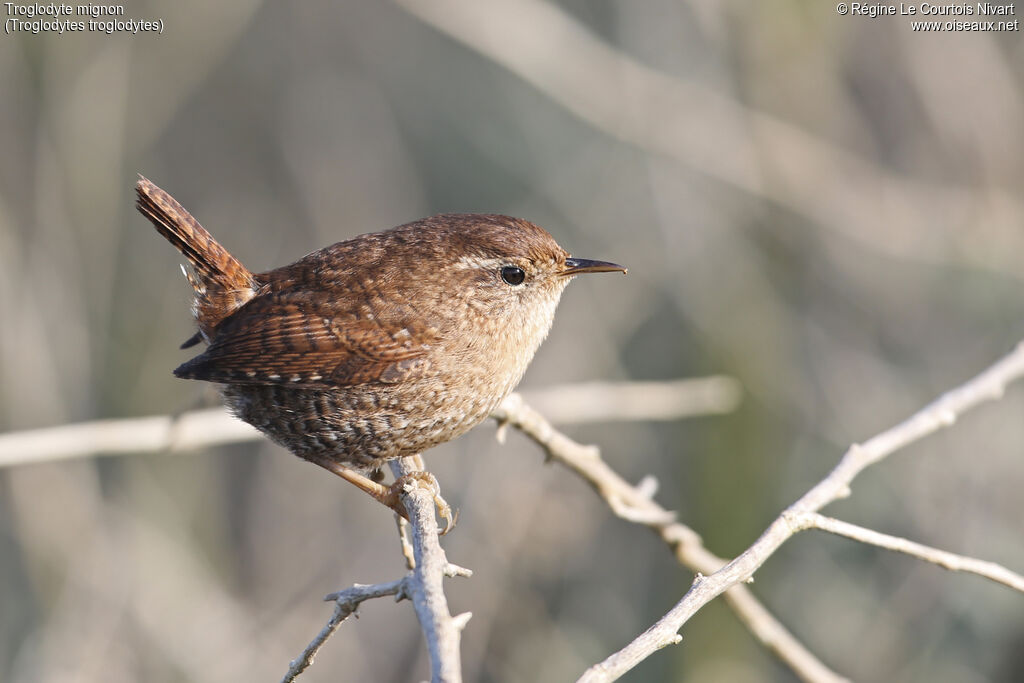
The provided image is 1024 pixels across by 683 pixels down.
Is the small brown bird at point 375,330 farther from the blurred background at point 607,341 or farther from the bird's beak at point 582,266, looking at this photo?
the blurred background at point 607,341

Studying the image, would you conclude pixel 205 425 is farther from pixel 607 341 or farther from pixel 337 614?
pixel 607 341

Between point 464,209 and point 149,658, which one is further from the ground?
point 464,209

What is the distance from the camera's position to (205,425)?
3.16 metres

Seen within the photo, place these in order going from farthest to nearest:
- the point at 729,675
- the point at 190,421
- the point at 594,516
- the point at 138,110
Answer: the point at 138,110
the point at 594,516
the point at 729,675
the point at 190,421

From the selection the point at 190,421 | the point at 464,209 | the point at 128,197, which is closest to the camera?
the point at 190,421

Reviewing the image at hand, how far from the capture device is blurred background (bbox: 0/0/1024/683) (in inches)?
183

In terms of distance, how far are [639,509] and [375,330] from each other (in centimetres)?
92

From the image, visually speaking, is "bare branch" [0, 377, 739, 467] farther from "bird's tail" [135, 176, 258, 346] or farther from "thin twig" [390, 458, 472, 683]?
"thin twig" [390, 458, 472, 683]

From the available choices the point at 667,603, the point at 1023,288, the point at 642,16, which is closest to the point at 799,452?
the point at 667,603

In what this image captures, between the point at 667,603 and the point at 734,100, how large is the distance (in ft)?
8.87

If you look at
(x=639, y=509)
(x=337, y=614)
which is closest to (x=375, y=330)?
(x=639, y=509)

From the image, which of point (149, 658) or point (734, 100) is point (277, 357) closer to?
point (149, 658)

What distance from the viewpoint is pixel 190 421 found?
123 inches

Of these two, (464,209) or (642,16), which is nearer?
(642,16)
